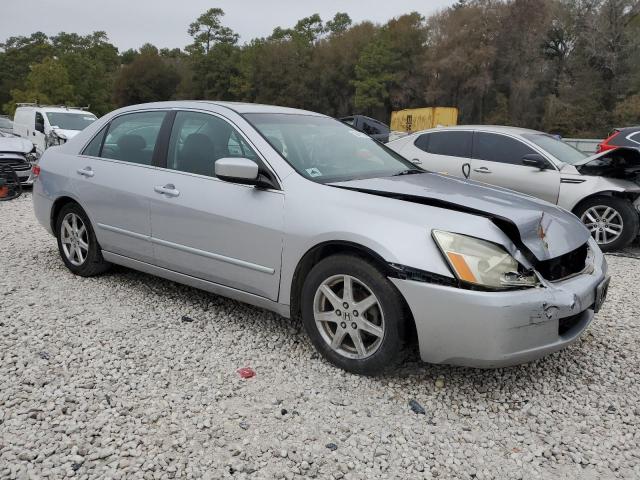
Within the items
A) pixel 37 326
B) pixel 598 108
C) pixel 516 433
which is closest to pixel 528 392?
pixel 516 433

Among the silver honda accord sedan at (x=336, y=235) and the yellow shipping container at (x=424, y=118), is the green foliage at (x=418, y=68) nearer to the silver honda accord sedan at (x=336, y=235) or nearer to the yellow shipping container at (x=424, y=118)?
the yellow shipping container at (x=424, y=118)

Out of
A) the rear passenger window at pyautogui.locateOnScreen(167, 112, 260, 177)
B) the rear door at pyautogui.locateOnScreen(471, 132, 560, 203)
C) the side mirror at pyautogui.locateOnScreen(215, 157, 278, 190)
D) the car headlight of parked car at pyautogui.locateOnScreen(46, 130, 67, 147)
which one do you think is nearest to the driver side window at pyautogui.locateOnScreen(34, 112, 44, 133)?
the car headlight of parked car at pyautogui.locateOnScreen(46, 130, 67, 147)

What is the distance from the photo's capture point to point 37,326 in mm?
3779

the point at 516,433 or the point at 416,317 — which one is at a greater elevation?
the point at 416,317

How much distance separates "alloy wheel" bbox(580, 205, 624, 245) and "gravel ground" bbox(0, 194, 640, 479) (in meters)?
2.85

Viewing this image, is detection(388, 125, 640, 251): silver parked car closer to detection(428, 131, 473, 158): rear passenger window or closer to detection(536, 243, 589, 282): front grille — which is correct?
detection(428, 131, 473, 158): rear passenger window

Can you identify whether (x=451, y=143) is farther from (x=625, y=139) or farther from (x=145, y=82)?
(x=145, y=82)

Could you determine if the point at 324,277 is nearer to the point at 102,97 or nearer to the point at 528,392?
the point at 528,392

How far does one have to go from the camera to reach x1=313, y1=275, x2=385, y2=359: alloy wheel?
9.94 feet

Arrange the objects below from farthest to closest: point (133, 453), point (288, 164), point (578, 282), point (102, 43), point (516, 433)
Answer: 1. point (102, 43)
2. point (288, 164)
3. point (578, 282)
4. point (516, 433)
5. point (133, 453)

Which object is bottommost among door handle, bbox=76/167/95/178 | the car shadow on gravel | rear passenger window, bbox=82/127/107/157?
the car shadow on gravel

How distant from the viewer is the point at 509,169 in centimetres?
718

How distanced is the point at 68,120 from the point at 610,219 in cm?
1392

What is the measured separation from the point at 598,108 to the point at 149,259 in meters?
42.4
